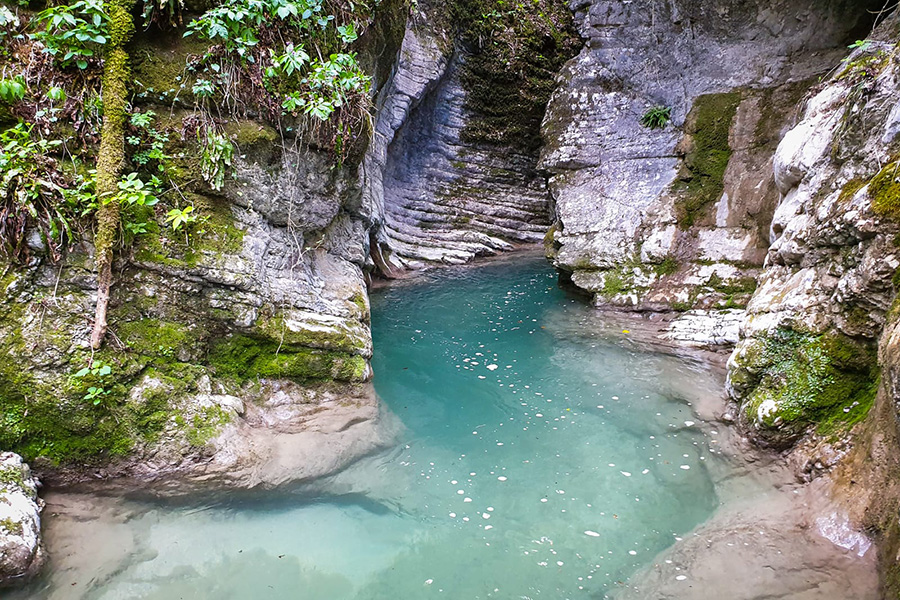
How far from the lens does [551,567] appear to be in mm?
3824

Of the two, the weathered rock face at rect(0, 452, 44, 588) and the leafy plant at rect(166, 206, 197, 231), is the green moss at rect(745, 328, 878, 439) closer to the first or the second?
the leafy plant at rect(166, 206, 197, 231)

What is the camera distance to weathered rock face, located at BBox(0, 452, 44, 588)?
335 centimetres

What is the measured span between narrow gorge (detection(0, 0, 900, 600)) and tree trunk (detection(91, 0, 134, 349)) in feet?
0.09

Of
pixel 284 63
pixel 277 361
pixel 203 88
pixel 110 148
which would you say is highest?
pixel 284 63

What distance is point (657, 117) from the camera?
10117 millimetres

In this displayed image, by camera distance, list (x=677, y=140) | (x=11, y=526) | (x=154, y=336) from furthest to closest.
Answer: (x=677, y=140)
(x=154, y=336)
(x=11, y=526)

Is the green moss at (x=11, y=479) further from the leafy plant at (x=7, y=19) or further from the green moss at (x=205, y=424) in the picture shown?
the leafy plant at (x=7, y=19)

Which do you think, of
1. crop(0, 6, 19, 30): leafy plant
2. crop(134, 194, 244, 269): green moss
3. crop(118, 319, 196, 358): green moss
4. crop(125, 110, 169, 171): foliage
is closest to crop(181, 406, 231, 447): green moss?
crop(118, 319, 196, 358): green moss

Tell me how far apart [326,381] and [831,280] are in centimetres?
537

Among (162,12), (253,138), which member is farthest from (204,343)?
(162,12)

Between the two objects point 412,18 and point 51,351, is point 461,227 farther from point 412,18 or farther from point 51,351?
point 51,351

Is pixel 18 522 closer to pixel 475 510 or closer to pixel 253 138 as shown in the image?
pixel 475 510

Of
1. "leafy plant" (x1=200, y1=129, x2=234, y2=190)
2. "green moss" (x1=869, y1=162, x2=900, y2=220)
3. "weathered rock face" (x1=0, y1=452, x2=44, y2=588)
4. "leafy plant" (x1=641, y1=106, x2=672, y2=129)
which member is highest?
"leafy plant" (x1=641, y1=106, x2=672, y2=129)

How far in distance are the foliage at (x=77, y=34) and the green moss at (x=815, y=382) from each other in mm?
7074
